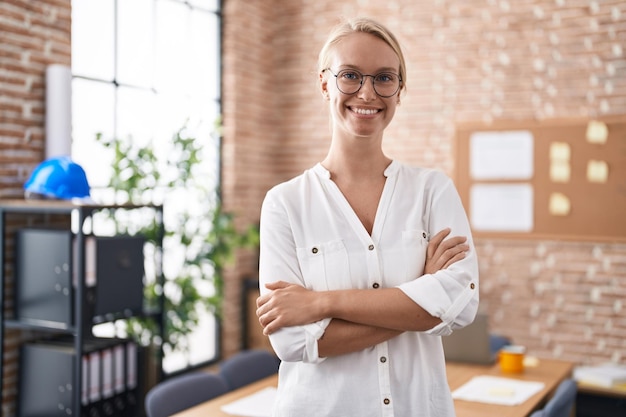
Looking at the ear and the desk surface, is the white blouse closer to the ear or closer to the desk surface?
the ear

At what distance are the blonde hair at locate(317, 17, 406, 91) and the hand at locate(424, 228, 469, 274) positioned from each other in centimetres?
39

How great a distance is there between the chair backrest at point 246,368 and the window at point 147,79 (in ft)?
3.64

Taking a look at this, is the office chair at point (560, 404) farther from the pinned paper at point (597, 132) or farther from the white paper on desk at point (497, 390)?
the pinned paper at point (597, 132)

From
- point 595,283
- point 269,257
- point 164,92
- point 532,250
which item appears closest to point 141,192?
point 164,92

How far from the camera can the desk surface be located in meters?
2.45

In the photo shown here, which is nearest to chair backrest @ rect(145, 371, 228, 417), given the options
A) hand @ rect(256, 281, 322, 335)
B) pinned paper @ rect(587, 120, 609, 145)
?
hand @ rect(256, 281, 322, 335)

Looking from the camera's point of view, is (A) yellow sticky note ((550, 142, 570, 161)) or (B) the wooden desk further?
(A) yellow sticky note ((550, 142, 570, 161))

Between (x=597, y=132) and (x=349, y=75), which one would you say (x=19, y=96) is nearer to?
(x=349, y=75)

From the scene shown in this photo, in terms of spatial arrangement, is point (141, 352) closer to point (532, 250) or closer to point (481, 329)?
point (481, 329)

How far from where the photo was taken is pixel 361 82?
1.55 meters

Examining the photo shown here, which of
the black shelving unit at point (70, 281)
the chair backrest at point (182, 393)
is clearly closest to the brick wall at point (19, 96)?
the black shelving unit at point (70, 281)

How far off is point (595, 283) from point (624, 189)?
68 centimetres

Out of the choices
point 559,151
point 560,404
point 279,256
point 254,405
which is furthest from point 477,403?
point 559,151

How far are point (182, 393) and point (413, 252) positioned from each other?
1.55 meters
